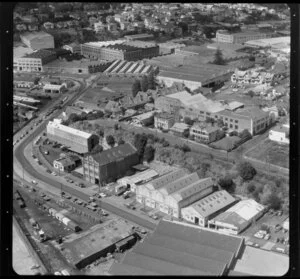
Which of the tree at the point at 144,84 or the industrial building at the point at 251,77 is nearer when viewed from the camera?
the industrial building at the point at 251,77

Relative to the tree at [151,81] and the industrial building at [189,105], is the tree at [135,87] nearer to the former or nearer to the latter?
the tree at [151,81]

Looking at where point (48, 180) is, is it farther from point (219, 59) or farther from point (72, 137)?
point (219, 59)

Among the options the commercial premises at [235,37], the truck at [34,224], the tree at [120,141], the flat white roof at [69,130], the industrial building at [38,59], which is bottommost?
the truck at [34,224]

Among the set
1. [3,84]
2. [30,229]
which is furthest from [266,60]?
[3,84]

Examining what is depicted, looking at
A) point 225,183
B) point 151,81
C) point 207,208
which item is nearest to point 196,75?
point 151,81

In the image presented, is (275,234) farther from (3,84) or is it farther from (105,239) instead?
(3,84)

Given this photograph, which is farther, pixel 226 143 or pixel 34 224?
pixel 226 143

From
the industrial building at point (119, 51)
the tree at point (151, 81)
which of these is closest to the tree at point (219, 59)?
the industrial building at point (119, 51)

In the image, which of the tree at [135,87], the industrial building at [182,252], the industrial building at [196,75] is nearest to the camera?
the industrial building at [182,252]
